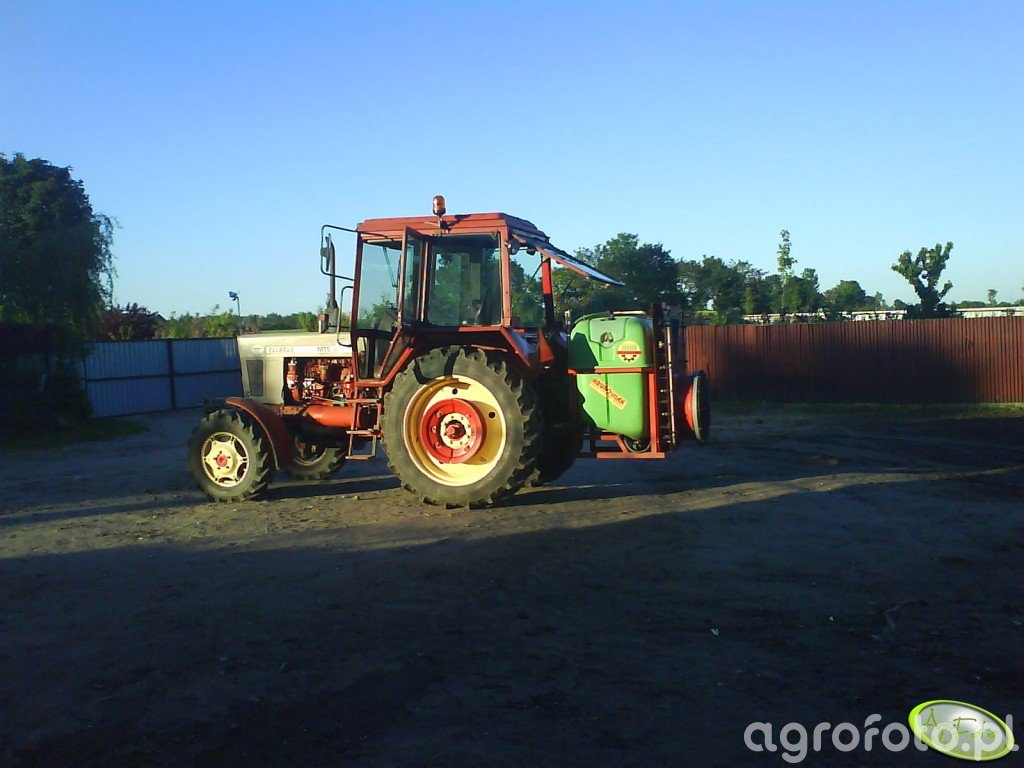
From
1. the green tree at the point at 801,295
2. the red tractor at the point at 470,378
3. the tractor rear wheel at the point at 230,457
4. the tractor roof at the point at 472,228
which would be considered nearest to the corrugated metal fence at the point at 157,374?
the tractor rear wheel at the point at 230,457

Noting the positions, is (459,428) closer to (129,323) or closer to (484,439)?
(484,439)

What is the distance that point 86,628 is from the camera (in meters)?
5.46

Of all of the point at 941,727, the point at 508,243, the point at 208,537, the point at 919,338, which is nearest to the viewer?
the point at 941,727

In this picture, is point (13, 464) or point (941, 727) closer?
point (941, 727)

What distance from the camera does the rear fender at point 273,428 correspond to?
30.9ft

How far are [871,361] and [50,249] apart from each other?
21.9 meters

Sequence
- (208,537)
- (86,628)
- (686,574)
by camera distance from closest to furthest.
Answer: (86,628) → (686,574) → (208,537)

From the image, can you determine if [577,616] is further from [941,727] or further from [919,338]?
[919,338]

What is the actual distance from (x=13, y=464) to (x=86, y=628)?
404 inches

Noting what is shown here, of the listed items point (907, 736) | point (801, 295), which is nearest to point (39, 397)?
point (907, 736)

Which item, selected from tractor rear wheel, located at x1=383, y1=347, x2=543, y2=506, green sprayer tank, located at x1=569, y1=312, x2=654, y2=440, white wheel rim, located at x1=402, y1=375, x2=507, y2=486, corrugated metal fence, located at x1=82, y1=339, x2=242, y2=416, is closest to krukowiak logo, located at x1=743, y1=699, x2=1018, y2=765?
tractor rear wheel, located at x1=383, y1=347, x2=543, y2=506

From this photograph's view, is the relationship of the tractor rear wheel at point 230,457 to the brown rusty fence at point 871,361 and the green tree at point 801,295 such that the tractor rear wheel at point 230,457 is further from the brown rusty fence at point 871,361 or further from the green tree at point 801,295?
the green tree at point 801,295

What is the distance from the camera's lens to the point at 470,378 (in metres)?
8.80

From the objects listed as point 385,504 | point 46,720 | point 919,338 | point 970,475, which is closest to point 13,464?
point 385,504
